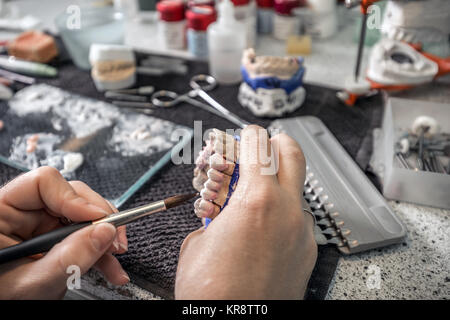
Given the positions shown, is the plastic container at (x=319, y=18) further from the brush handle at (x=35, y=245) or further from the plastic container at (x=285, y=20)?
the brush handle at (x=35, y=245)

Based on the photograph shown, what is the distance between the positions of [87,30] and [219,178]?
80 cm

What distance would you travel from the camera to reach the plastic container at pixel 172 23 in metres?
1.13

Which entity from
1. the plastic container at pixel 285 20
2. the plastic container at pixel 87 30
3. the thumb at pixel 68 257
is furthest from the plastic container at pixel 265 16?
the thumb at pixel 68 257

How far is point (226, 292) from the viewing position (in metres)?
0.41

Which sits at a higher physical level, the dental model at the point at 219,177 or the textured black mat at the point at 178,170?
the dental model at the point at 219,177

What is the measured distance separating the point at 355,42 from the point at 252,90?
0.57 meters

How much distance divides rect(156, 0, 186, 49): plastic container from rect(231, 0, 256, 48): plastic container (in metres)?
0.18

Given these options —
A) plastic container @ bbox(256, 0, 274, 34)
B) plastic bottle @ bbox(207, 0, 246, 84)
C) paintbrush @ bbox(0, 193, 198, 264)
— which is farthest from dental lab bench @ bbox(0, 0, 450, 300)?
plastic container @ bbox(256, 0, 274, 34)

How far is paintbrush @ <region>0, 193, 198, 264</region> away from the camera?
1.54 feet

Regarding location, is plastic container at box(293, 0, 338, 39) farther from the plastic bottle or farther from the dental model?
the dental model

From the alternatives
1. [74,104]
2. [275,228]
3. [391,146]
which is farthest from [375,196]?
[74,104]

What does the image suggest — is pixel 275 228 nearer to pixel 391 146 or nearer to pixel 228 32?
pixel 391 146

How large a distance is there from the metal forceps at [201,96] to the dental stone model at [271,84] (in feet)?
0.19

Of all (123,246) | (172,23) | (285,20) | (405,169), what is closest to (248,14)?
(285,20)
